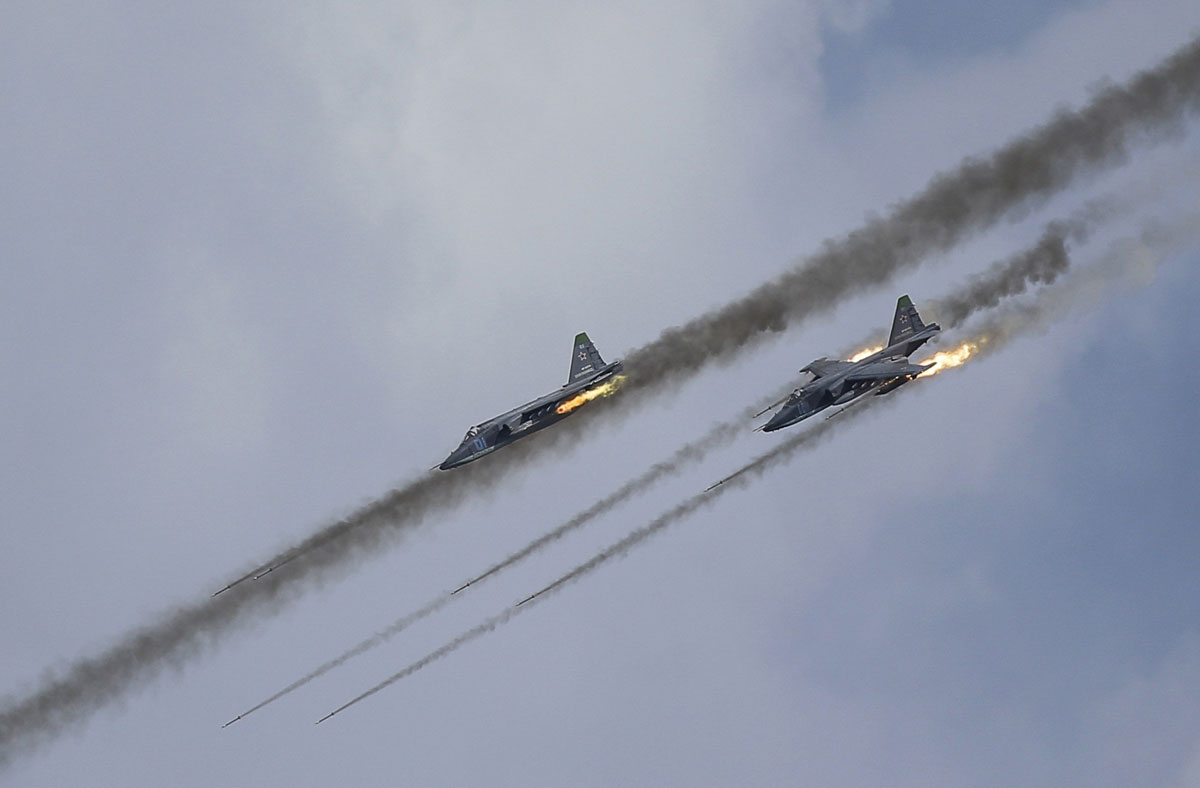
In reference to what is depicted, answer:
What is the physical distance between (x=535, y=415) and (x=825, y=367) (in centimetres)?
1661

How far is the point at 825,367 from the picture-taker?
117875 millimetres

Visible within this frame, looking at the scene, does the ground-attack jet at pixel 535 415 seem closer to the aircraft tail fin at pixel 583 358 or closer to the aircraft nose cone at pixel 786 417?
the aircraft tail fin at pixel 583 358

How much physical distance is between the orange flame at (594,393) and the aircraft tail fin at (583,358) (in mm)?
1776

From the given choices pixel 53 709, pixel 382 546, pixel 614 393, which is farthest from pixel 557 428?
pixel 53 709

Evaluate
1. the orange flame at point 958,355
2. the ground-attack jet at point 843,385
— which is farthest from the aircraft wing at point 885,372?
the orange flame at point 958,355

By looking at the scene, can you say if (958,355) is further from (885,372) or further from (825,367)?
(825,367)

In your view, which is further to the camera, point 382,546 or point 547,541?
point 382,546

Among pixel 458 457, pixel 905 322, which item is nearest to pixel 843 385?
pixel 905 322

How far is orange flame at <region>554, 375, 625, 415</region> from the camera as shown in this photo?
11812 centimetres

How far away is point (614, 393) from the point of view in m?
119

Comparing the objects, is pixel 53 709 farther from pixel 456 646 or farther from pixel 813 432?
pixel 813 432

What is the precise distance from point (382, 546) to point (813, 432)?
974 inches

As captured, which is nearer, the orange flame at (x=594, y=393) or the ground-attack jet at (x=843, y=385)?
the ground-attack jet at (x=843, y=385)

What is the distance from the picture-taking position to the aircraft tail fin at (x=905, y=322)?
118 meters
